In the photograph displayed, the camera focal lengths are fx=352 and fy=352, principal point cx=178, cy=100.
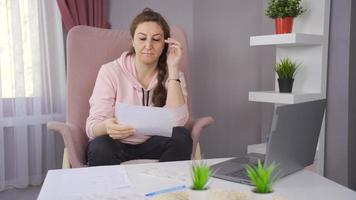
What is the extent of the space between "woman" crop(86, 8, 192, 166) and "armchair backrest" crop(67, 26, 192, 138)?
18cm

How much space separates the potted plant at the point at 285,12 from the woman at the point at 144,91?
0.49m

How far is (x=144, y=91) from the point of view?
170cm

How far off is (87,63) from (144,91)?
42 centimetres

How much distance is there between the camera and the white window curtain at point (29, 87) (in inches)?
87.6

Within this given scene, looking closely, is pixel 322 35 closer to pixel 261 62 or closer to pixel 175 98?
pixel 261 62

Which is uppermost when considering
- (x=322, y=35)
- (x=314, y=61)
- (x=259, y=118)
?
(x=322, y=35)

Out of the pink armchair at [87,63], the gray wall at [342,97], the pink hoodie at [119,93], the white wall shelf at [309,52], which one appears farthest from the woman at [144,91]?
the gray wall at [342,97]

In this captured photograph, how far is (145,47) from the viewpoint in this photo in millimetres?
1690

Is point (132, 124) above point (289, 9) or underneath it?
underneath

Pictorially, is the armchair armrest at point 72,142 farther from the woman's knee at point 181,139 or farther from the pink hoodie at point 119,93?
the woman's knee at point 181,139

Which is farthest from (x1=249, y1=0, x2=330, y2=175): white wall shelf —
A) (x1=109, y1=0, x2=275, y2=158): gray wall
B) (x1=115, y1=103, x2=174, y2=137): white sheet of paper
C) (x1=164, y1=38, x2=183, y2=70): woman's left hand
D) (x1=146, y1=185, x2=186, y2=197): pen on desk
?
(x1=146, y1=185, x2=186, y2=197): pen on desk

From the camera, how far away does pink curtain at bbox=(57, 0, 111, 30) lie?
237cm

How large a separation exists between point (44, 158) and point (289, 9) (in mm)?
1853

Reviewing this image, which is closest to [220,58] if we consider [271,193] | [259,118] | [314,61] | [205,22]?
[205,22]
